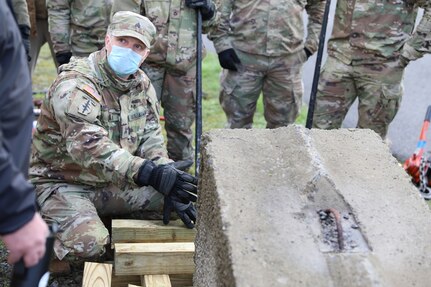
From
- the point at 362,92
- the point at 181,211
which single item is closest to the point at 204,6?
the point at 362,92

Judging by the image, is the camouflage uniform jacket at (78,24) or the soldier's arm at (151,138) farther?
the camouflage uniform jacket at (78,24)

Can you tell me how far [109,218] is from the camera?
3775 mm

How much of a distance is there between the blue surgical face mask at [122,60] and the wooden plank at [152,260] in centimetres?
93

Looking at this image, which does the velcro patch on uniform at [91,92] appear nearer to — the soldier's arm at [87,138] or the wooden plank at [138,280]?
the soldier's arm at [87,138]

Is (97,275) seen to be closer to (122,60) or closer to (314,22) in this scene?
(122,60)

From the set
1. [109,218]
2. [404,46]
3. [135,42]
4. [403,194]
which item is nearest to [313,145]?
[403,194]

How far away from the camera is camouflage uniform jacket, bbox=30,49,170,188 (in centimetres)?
328

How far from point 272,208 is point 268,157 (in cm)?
37

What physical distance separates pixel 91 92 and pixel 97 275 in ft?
3.12

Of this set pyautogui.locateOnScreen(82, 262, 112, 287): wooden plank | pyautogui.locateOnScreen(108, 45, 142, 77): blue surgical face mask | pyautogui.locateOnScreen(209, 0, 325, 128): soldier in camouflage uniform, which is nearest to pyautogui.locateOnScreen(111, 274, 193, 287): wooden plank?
pyautogui.locateOnScreen(82, 262, 112, 287): wooden plank

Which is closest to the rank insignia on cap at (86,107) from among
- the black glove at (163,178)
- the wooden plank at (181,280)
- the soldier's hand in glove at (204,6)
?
the black glove at (163,178)

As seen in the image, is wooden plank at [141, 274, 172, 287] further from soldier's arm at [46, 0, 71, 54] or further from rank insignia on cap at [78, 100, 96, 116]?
soldier's arm at [46, 0, 71, 54]

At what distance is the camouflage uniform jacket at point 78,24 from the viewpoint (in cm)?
490

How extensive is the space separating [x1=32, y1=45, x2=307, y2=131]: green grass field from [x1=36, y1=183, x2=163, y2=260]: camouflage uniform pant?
92.3 inches
